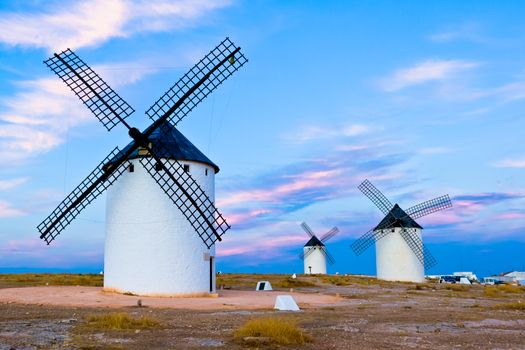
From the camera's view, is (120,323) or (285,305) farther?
(285,305)

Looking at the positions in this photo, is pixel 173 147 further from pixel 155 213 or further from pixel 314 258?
pixel 314 258

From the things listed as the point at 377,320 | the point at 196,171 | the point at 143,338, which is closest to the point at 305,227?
the point at 196,171

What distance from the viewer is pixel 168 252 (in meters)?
23.6

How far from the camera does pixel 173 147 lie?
80.0ft

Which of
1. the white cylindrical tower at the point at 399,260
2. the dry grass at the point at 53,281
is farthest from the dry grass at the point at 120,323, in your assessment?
the white cylindrical tower at the point at 399,260

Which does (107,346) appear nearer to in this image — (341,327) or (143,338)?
(143,338)

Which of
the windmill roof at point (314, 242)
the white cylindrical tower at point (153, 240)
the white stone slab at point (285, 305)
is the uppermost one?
the windmill roof at point (314, 242)

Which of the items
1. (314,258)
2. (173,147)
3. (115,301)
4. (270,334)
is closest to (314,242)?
(314,258)

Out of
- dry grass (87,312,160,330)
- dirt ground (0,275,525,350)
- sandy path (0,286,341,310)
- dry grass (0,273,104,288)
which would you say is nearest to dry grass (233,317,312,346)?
dirt ground (0,275,525,350)

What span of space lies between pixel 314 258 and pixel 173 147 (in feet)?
153

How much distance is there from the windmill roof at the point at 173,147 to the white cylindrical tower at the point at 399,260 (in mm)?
28543

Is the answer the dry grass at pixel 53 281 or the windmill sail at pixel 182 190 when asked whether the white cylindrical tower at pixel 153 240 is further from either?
the dry grass at pixel 53 281

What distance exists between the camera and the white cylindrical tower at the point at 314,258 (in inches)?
2662

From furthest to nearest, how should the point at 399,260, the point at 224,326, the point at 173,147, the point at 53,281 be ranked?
the point at 399,260, the point at 53,281, the point at 173,147, the point at 224,326
